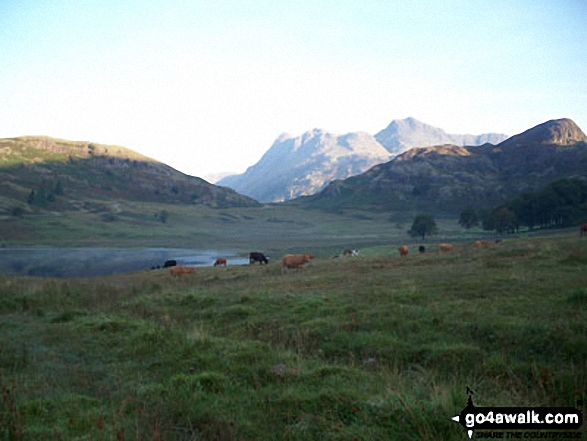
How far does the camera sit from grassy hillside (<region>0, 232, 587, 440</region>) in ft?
20.9

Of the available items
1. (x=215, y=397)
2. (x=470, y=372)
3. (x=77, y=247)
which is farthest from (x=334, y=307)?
(x=77, y=247)

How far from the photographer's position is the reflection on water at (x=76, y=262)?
2335 inches

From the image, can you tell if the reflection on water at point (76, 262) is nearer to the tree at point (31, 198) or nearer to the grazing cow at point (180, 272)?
the grazing cow at point (180, 272)

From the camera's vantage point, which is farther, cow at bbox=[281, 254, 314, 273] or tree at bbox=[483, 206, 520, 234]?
tree at bbox=[483, 206, 520, 234]

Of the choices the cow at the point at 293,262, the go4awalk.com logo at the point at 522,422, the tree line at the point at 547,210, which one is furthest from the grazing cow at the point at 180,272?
the tree line at the point at 547,210

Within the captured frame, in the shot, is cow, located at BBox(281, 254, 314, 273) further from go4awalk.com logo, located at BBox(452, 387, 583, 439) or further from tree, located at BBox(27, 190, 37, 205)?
tree, located at BBox(27, 190, 37, 205)

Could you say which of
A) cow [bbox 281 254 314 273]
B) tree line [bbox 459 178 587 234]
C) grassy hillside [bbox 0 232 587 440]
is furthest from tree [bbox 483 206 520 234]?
grassy hillside [bbox 0 232 587 440]

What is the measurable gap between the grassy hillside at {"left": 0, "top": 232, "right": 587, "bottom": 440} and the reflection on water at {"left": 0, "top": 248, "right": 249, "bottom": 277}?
44.7 metres

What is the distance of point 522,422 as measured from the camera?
5449 millimetres

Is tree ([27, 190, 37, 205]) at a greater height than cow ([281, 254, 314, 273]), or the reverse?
tree ([27, 190, 37, 205])

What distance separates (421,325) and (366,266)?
18.3 metres

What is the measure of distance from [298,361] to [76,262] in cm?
7054

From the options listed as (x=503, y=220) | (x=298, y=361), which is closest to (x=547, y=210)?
(x=503, y=220)

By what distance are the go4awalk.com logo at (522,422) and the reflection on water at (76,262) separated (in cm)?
5695
